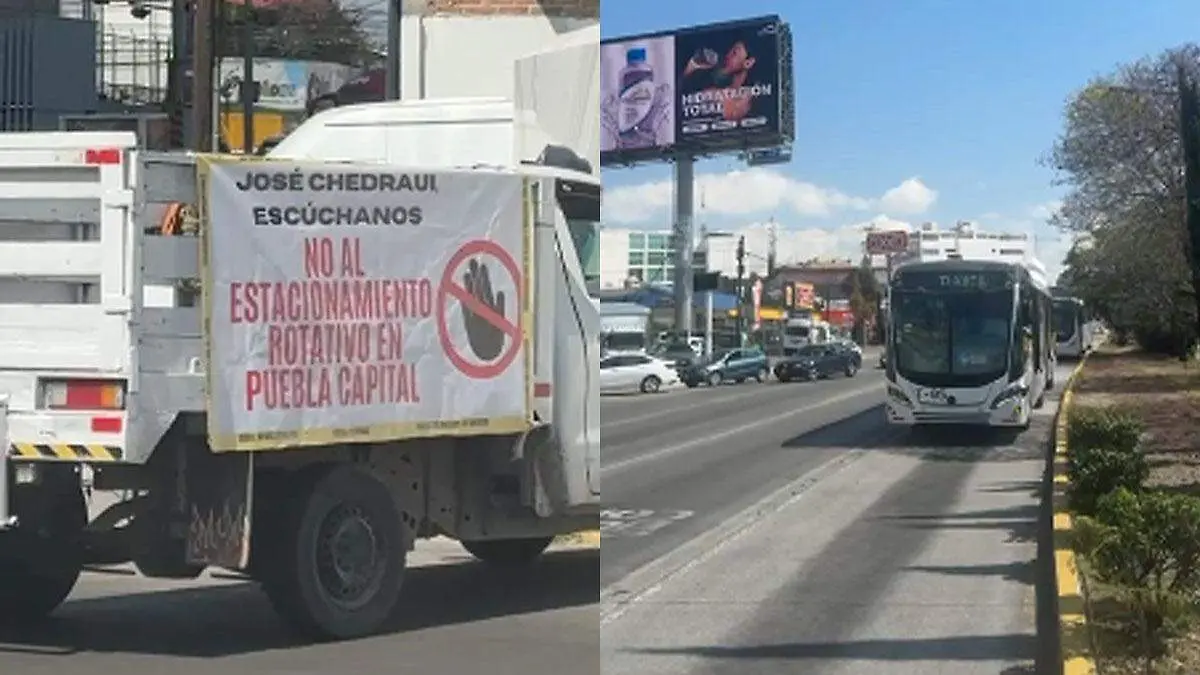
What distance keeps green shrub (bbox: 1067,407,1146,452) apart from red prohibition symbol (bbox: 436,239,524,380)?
7.03 m

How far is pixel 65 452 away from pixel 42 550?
47.7 inches

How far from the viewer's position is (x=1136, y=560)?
916 centimetres

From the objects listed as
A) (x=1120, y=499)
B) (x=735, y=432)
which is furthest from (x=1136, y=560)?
(x=735, y=432)

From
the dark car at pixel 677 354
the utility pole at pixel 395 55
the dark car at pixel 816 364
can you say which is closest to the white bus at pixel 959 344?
the utility pole at pixel 395 55

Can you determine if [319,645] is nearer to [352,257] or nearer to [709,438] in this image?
[352,257]

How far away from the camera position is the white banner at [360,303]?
9.08m

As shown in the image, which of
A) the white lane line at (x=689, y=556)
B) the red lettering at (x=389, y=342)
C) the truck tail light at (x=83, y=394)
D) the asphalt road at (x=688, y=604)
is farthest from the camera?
the white lane line at (x=689, y=556)

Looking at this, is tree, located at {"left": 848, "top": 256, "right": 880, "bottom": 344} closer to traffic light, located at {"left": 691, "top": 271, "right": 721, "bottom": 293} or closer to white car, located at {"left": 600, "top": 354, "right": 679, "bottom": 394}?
traffic light, located at {"left": 691, "top": 271, "right": 721, "bottom": 293}

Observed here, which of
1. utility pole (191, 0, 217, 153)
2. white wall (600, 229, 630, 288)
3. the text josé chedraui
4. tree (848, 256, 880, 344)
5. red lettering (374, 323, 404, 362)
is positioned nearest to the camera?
the text josé chedraui

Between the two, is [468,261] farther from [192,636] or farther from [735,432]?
[735,432]

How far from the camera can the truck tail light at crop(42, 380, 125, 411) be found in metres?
8.92

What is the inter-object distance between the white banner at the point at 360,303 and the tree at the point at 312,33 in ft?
106

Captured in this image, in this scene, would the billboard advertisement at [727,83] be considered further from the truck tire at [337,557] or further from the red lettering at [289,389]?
the red lettering at [289,389]

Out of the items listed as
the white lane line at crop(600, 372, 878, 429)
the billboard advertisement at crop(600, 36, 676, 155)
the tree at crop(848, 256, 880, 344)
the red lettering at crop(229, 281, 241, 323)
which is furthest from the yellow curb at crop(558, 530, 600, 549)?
the tree at crop(848, 256, 880, 344)
